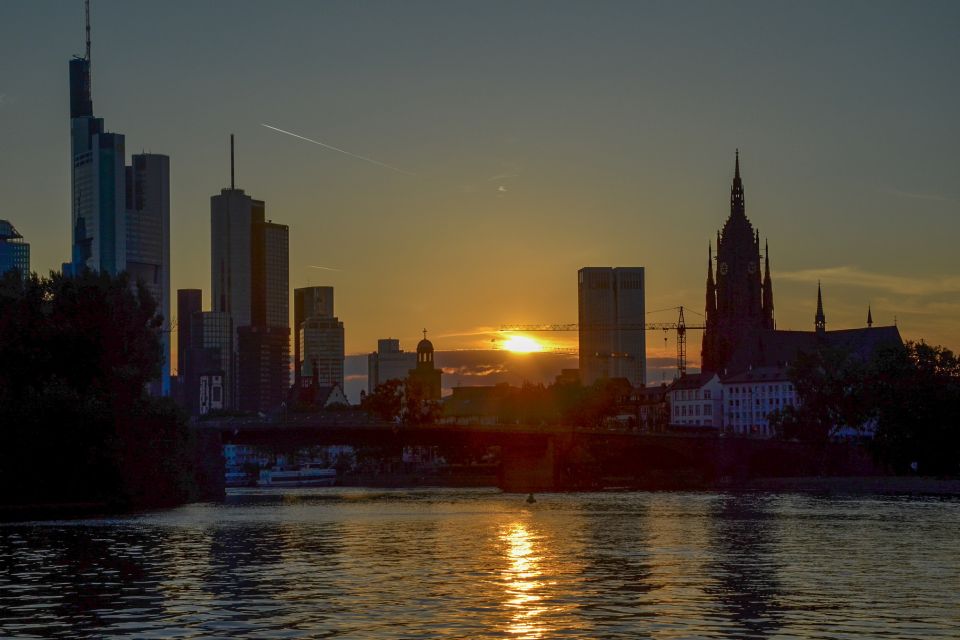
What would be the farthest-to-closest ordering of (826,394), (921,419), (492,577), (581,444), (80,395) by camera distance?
(826,394) → (581,444) → (921,419) → (80,395) → (492,577)

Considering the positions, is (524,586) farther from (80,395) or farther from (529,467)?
(529,467)

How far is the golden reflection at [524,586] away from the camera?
3972cm

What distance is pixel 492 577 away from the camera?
5491cm

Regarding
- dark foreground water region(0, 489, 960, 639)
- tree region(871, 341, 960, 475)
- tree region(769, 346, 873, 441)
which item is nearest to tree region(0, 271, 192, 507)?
dark foreground water region(0, 489, 960, 639)

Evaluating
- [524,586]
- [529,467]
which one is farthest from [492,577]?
[529,467]

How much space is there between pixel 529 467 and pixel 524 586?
445 ft

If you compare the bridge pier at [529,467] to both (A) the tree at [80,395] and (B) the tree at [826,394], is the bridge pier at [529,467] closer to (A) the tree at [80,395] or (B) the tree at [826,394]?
(B) the tree at [826,394]

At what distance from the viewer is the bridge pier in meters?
183

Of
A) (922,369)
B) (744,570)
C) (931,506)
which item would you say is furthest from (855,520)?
(922,369)

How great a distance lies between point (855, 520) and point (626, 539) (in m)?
21.6

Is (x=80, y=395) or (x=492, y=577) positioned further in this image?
(x=80, y=395)

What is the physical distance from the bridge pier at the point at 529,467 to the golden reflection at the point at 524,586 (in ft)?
336

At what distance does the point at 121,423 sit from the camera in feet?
334

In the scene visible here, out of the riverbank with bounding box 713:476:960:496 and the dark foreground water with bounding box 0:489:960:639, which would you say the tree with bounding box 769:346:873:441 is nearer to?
the riverbank with bounding box 713:476:960:496
